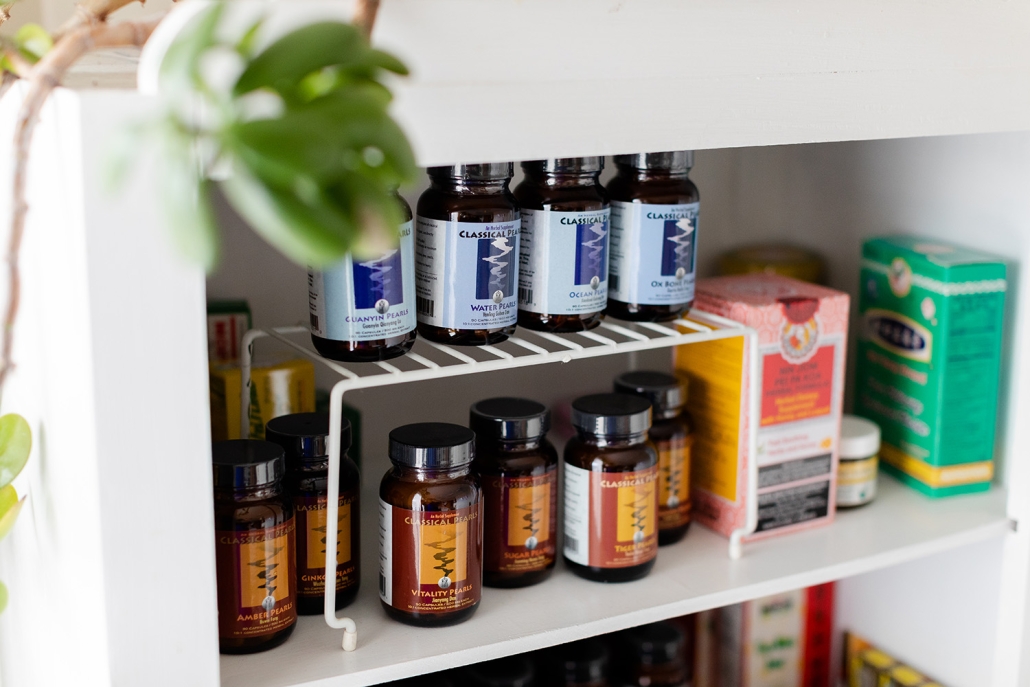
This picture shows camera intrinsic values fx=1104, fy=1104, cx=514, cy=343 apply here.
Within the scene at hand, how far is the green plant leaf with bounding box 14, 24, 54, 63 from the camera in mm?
796

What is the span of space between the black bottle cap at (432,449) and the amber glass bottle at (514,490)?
0.06 meters

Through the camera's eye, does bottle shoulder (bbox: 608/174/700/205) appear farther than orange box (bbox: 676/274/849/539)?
No

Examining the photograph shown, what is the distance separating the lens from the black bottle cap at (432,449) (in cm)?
96

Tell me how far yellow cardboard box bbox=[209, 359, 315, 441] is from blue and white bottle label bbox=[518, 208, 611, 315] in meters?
0.25

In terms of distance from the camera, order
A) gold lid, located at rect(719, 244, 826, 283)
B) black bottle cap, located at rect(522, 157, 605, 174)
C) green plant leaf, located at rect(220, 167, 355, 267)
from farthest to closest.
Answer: gold lid, located at rect(719, 244, 826, 283)
black bottle cap, located at rect(522, 157, 605, 174)
green plant leaf, located at rect(220, 167, 355, 267)

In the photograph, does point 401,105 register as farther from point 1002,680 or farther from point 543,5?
point 1002,680

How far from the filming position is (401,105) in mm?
793

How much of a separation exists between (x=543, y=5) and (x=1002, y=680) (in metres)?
0.94

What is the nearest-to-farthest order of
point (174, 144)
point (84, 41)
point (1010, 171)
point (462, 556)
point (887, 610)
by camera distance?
point (174, 144) → point (84, 41) → point (462, 556) → point (1010, 171) → point (887, 610)

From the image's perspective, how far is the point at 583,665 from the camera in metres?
1.22

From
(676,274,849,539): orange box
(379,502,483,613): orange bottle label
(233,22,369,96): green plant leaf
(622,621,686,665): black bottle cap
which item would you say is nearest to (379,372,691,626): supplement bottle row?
(379,502,483,613): orange bottle label

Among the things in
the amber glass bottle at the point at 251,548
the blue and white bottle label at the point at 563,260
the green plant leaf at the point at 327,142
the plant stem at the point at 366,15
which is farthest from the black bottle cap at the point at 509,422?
the green plant leaf at the point at 327,142

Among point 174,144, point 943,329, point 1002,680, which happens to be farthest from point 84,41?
point 1002,680

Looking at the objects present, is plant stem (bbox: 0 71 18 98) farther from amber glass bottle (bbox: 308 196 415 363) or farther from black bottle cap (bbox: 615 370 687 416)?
black bottle cap (bbox: 615 370 687 416)
